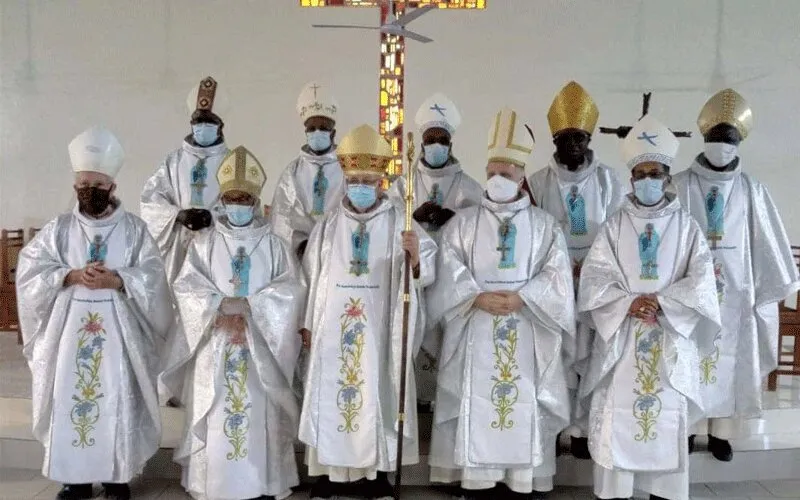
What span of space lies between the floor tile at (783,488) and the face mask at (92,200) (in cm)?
427

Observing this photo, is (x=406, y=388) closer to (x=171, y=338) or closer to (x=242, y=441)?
(x=242, y=441)

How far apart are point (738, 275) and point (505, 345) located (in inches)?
61.1

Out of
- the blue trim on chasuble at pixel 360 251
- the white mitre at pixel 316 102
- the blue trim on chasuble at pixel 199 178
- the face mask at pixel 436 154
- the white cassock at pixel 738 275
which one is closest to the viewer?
the blue trim on chasuble at pixel 360 251

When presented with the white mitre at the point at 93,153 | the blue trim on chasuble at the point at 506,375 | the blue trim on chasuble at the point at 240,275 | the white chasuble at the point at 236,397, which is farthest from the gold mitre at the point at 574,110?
the white mitre at the point at 93,153

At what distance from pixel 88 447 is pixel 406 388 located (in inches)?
69.5

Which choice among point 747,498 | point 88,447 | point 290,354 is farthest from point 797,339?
point 88,447

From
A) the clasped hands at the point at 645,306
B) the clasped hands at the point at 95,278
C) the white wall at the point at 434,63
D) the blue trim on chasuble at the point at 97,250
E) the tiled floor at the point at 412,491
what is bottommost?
the tiled floor at the point at 412,491

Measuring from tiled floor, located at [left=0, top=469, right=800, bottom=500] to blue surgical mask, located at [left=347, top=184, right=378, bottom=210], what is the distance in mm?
1718

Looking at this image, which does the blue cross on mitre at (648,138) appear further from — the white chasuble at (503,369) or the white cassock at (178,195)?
the white cassock at (178,195)

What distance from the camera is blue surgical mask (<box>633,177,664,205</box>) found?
14.9ft

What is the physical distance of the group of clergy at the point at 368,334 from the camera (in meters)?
4.56

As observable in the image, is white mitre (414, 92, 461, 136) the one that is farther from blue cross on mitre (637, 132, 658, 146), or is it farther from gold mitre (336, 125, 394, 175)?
blue cross on mitre (637, 132, 658, 146)

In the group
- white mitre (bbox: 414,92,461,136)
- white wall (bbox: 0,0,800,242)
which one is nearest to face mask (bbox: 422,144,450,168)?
white mitre (bbox: 414,92,461,136)

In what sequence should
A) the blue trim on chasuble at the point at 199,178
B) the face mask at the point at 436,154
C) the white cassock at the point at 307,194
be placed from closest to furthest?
the face mask at the point at 436,154 < the white cassock at the point at 307,194 < the blue trim on chasuble at the point at 199,178
